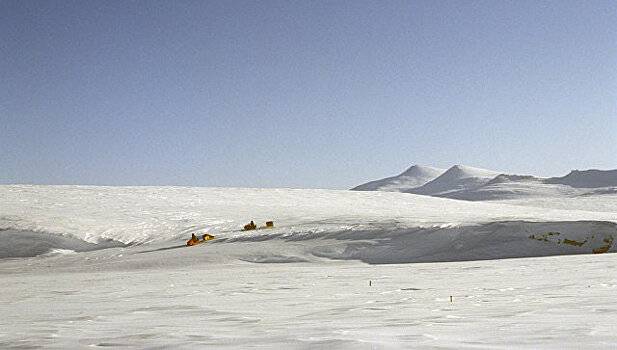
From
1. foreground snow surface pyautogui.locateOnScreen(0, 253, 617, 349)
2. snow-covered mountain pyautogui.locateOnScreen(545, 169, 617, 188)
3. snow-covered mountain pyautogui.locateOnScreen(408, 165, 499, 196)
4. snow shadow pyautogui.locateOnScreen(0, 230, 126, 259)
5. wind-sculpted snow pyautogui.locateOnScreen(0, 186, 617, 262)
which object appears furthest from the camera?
snow-covered mountain pyautogui.locateOnScreen(408, 165, 499, 196)

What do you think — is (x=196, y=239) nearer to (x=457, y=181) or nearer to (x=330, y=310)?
(x=330, y=310)

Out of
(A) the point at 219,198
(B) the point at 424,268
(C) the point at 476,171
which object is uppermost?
(C) the point at 476,171

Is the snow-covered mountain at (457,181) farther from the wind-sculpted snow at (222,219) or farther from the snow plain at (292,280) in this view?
the snow plain at (292,280)

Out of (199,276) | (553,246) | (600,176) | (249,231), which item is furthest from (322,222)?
(600,176)

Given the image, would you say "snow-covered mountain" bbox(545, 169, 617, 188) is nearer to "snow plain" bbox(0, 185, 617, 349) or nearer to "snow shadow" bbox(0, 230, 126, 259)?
"snow plain" bbox(0, 185, 617, 349)

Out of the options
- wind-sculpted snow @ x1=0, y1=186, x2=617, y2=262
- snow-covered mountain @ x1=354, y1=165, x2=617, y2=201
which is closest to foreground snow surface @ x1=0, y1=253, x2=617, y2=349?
wind-sculpted snow @ x1=0, y1=186, x2=617, y2=262

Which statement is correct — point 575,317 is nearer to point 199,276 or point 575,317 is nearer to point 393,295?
point 393,295
